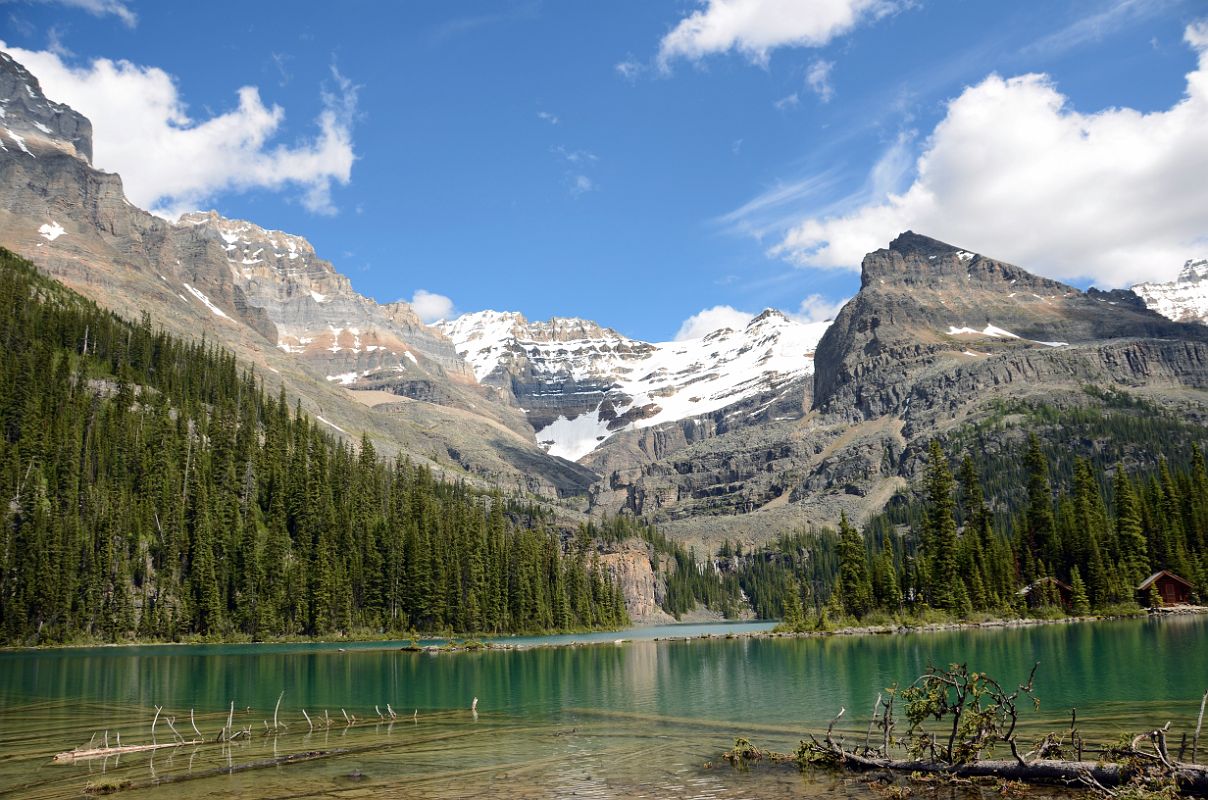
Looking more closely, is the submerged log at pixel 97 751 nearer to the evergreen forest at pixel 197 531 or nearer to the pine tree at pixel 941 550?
the evergreen forest at pixel 197 531

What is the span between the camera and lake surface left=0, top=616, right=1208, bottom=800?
31094mm

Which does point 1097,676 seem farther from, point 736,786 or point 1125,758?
point 736,786

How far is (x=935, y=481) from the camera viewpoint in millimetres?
116750

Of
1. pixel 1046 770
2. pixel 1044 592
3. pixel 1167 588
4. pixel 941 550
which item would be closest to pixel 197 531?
pixel 941 550

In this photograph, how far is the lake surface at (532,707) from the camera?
3109 centimetres

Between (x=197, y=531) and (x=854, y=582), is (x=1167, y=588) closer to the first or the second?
(x=854, y=582)

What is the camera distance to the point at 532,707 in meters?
52.2

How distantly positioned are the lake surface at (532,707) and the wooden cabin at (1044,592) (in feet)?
51.9

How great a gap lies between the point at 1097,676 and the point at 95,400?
14854 centimetres

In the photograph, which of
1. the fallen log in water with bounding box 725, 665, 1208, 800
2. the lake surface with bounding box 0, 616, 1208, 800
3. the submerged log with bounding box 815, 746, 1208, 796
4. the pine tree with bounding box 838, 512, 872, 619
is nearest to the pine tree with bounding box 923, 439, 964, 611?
the pine tree with bounding box 838, 512, 872, 619

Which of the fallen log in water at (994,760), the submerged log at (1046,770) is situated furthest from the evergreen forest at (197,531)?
the submerged log at (1046,770)

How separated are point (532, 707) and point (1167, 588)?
90840 mm

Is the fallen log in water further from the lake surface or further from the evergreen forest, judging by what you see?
the evergreen forest

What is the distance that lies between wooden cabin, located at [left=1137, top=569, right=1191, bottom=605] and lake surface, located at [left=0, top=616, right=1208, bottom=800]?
583 inches
